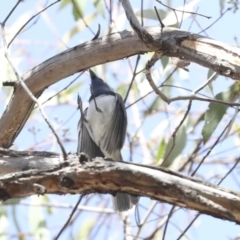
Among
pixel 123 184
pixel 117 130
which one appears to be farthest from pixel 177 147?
pixel 123 184

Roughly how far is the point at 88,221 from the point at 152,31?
1.54 metres

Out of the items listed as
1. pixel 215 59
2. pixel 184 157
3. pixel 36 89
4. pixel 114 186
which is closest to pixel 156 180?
pixel 114 186

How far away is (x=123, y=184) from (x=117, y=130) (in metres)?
0.84

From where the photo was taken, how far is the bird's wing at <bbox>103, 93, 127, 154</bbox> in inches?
78.5

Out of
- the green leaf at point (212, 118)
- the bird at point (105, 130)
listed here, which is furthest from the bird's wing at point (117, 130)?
the green leaf at point (212, 118)

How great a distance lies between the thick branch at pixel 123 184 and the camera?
1161 mm

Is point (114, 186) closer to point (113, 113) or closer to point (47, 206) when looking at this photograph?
point (113, 113)

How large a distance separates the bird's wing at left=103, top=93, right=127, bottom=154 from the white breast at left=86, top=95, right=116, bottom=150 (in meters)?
0.01

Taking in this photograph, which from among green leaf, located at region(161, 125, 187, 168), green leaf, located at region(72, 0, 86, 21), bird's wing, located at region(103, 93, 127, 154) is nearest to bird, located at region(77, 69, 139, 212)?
bird's wing, located at region(103, 93, 127, 154)

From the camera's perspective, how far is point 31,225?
2516 millimetres

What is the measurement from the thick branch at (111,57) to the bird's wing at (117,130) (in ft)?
1.16

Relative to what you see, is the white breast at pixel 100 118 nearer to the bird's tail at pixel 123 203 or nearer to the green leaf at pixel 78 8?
the bird's tail at pixel 123 203

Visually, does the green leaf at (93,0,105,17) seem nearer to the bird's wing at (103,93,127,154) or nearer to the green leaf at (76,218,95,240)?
the bird's wing at (103,93,127,154)

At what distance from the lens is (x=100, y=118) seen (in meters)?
2.01
